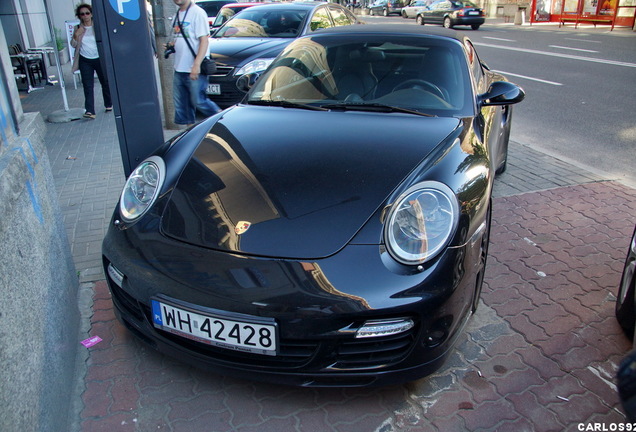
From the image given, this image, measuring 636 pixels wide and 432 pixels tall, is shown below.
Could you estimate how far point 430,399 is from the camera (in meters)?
2.21

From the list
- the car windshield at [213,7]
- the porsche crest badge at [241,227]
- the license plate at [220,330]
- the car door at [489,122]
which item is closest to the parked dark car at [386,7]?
the car windshield at [213,7]

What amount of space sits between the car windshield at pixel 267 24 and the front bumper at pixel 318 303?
20.8ft

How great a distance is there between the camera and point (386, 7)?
124 ft

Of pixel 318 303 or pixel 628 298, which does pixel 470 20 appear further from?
pixel 318 303

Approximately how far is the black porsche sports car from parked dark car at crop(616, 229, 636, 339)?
0.78 metres

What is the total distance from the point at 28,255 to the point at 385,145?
168 centimetres

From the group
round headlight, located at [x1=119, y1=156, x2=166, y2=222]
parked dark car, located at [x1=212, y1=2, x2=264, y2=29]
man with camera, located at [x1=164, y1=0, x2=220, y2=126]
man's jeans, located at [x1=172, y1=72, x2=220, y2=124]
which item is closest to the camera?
round headlight, located at [x1=119, y1=156, x2=166, y2=222]

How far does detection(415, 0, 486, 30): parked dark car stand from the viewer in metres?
23.8

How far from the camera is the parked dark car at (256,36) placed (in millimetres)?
6957

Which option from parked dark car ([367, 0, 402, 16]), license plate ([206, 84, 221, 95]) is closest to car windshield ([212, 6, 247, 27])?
license plate ([206, 84, 221, 95])

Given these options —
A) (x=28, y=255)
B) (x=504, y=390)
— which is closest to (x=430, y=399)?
(x=504, y=390)

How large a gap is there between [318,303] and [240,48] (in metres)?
6.10

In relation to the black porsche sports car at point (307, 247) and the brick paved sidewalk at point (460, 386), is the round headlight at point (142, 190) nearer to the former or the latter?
the black porsche sports car at point (307, 247)

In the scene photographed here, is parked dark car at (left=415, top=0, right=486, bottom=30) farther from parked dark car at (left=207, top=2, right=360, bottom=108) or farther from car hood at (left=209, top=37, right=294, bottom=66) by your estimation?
car hood at (left=209, top=37, right=294, bottom=66)
